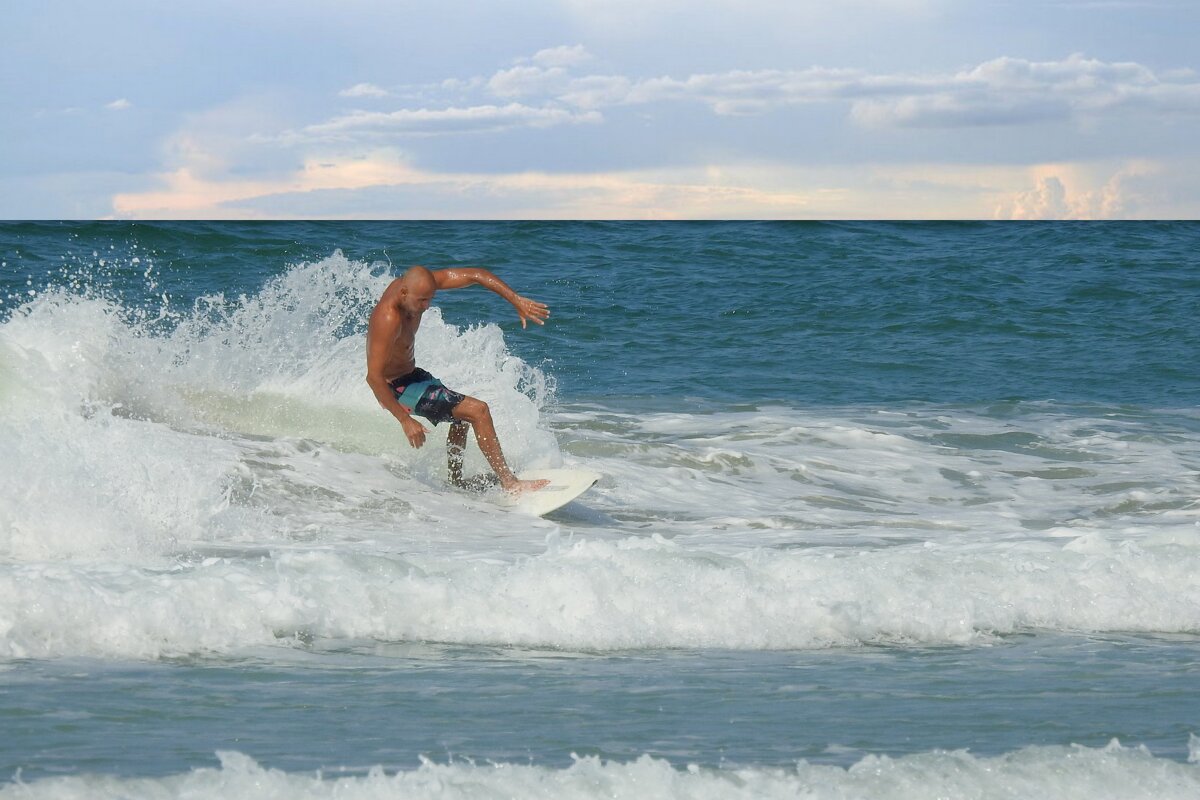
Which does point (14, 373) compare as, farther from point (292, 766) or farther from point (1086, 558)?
point (1086, 558)

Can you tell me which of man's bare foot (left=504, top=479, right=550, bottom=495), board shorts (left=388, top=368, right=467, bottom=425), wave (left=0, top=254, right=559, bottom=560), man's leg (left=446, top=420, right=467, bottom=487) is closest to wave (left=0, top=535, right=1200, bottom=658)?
wave (left=0, top=254, right=559, bottom=560)

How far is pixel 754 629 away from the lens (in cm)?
532

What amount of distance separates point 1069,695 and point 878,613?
1135mm

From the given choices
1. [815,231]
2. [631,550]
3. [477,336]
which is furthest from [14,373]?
[815,231]

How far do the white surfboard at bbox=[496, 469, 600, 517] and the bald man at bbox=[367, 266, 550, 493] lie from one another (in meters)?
0.06

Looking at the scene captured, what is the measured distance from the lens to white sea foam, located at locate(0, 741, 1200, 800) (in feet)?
11.0

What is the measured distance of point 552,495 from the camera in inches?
317

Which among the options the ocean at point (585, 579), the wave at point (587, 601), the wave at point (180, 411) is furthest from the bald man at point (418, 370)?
the wave at point (587, 601)

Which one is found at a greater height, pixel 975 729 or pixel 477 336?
pixel 477 336

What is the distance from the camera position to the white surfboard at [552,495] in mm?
7996

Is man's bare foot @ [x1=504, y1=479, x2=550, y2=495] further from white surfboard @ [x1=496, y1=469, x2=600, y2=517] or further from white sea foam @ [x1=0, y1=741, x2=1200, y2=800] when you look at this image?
white sea foam @ [x1=0, y1=741, x2=1200, y2=800]

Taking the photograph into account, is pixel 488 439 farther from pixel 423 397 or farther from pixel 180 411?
pixel 180 411

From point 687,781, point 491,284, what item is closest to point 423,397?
point 491,284

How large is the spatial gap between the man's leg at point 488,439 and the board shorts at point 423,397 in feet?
0.19
